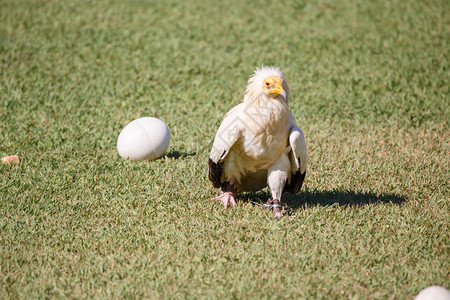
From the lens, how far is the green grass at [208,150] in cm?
398

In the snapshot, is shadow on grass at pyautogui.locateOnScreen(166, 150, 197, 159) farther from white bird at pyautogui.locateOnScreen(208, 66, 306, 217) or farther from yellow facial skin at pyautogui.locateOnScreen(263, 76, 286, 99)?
yellow facial skin at pyautogui.locateOnScreen(263, 76, 286, 99)

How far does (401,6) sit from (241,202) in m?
8.58

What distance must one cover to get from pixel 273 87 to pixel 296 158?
0.68 meters

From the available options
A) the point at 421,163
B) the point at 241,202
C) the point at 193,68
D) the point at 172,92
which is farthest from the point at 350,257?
the point at 193,68

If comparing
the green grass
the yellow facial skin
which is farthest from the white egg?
the yellow facial skin

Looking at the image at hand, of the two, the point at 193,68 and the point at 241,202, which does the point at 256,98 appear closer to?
the point at 241,202

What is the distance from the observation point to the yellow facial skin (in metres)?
4.49

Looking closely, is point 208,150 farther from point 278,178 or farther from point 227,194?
point 278,178

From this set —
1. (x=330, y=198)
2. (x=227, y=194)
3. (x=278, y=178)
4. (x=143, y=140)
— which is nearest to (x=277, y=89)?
(x=278, y=178)

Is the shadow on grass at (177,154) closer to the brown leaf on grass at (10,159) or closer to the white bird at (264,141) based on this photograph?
the white bird at (264,141)

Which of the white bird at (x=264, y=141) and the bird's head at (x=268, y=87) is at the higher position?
the bird's head at (x=268, y=87)

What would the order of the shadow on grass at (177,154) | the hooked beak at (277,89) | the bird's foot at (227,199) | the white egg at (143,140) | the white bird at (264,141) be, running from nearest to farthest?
the hooked beak at (277,89), the white bird at (264,141), the bird's foot at (227,199), the white egg at (143,140), the shadow on grass at (177,154)

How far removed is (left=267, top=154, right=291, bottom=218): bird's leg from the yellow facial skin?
1.96 feet

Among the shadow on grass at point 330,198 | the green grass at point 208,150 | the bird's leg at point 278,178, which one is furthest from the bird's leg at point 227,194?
the bird's leg at point 278,178
